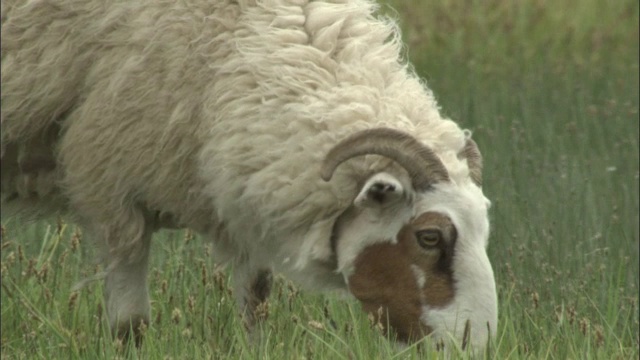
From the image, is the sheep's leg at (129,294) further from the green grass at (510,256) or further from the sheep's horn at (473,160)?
the sheep's horn at (473,160)

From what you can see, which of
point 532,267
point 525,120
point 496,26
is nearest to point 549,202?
point 532,267

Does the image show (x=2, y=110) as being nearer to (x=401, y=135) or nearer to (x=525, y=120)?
(x=401, y=135)

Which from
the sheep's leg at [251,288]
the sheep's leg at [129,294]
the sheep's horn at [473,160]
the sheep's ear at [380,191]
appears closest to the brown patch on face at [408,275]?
the sheep's ear at [380,191]

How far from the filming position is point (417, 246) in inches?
201

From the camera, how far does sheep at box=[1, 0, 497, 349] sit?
16.7 feet

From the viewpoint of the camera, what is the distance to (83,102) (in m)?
5.82

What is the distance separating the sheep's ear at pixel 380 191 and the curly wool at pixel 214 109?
9 centimetres

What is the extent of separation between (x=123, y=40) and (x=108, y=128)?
33 cm

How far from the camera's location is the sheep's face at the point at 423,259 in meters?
5.00

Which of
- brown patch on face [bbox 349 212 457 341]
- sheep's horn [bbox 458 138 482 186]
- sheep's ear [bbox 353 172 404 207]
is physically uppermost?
sheep's ear [bbox 353 172 404 207]

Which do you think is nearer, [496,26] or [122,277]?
[122,277]

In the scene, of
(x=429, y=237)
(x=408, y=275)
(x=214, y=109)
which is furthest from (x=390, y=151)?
(x=214, y=109)

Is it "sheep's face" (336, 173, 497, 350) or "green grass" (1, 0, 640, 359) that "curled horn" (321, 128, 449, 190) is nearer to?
"sheep's face" (336, 173, 497, 350)

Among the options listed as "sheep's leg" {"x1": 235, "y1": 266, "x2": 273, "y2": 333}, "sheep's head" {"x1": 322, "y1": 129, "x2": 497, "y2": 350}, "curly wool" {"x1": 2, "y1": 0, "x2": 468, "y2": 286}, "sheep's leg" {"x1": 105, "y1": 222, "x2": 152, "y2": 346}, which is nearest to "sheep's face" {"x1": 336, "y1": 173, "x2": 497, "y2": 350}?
"sheep's head" {"x1": 322, "y1": 129, "x2": 497, "y2": 350}
